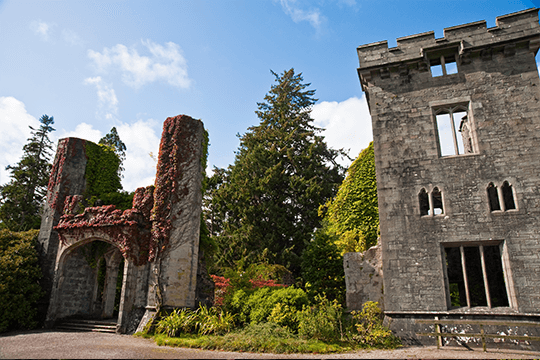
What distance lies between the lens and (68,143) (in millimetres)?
18016

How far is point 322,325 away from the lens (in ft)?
36.0

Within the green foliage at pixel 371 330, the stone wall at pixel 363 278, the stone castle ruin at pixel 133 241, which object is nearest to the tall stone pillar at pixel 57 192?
the stone castle ruin at pixel 133 241

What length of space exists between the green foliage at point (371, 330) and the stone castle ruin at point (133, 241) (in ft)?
21.9

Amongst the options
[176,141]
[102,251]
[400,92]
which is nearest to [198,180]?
[176,141]

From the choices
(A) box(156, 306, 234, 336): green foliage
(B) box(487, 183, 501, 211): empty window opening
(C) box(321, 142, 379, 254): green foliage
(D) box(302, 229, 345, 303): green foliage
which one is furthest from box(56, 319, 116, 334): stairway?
(B) box(487, 183, 501, 211): empty window opening

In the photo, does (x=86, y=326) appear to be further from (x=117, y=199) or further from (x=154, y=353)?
(x=154, y=353)

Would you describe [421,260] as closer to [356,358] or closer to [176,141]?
[356,358]

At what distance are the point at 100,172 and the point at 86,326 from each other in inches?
306

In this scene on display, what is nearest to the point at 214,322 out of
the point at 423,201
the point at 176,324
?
the point at 176,324

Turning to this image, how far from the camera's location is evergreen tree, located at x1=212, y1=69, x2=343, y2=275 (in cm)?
2527

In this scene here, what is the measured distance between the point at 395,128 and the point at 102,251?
47.7ft

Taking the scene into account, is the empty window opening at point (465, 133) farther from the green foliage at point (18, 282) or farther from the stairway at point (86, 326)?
the green foliage at point (18, 282)

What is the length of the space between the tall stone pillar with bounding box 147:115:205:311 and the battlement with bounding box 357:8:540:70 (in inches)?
321

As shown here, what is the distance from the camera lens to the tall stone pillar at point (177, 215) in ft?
46.1
